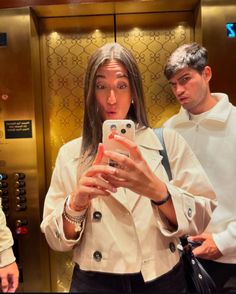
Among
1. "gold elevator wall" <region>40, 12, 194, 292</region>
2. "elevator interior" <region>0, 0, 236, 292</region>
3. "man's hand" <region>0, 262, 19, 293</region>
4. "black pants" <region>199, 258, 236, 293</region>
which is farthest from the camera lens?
"gold elevator wall" <region>40, 12, 194, 292</region>

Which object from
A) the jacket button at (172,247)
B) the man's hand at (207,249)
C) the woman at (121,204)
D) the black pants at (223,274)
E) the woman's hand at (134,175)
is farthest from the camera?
the black pants at (223,274)

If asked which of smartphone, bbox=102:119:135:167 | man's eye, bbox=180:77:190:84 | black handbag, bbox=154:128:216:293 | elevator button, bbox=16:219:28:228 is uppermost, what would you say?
man's eye, bbox=180:77:190:84

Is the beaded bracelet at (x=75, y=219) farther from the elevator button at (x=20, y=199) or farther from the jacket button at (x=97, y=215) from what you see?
the elevator button at (x=20, y=199)

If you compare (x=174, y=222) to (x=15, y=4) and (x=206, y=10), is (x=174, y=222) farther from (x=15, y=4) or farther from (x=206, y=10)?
(x=15, y=4)

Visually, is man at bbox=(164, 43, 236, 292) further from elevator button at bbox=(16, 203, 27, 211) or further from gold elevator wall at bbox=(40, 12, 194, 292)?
elevator button at bbox=(16, 203, 27, 211)

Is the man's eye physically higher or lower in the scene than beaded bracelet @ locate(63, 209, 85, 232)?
higher

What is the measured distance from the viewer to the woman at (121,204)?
3.12 feet

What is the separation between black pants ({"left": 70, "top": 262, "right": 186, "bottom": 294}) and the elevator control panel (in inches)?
55.1

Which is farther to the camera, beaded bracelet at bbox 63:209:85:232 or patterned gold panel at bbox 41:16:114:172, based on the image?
patterned gold panel at bbox 41:16:114:172

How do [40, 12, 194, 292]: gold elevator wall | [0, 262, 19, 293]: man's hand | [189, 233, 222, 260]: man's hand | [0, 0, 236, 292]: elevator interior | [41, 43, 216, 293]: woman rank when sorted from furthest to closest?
[40, 12, 194, 292]: gold elevator wall, [0, 0, 236, 292]: elevator interior, [189, 233, 222, 260]: man's hand, [0, 262, 19, 293]: man's hand, [41, 43, 216, 293]: woman

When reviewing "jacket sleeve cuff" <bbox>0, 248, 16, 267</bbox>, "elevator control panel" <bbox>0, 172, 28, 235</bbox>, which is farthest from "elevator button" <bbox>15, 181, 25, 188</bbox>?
"jacket sleeve cuff" <bbox>0, 248, 16, 267</bbox>

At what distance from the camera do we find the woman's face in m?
1.09

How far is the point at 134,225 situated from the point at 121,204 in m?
0.07

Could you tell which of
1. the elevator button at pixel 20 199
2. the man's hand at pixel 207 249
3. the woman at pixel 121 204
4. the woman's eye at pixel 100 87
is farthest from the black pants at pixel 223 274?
the elevator button at pixel 20 199
